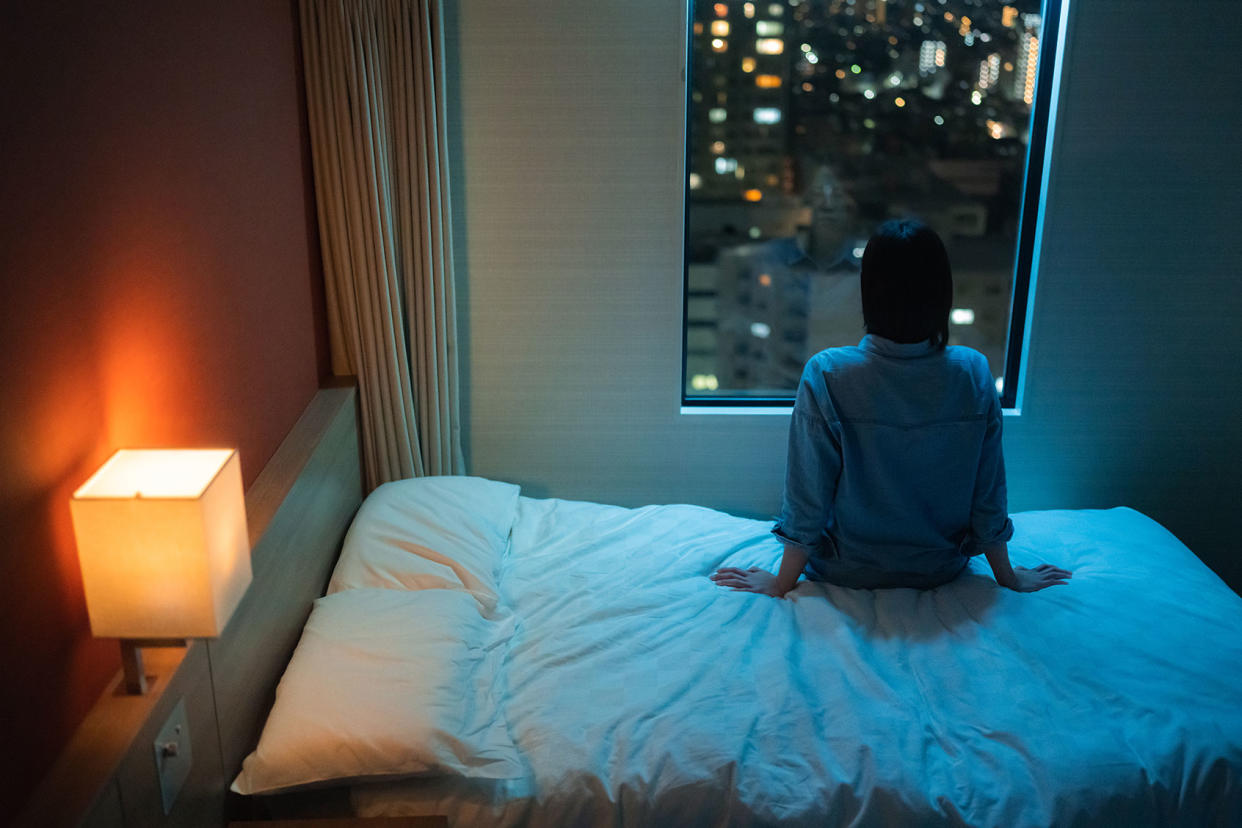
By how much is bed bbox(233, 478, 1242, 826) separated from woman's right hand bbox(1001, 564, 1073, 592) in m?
0.04

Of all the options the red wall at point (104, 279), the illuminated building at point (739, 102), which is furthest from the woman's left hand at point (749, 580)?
the illuminated building at point (739, 102)

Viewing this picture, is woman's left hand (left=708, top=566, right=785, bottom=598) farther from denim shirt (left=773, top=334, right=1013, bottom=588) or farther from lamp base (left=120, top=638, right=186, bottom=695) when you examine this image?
lamp base (left=120, top=638, right=186, bottom=695)

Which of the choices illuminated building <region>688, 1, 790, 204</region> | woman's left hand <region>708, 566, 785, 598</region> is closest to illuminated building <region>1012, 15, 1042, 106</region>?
illuminated building <region>688, 1, 790, 204</region>

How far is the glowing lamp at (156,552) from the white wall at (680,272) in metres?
1.79

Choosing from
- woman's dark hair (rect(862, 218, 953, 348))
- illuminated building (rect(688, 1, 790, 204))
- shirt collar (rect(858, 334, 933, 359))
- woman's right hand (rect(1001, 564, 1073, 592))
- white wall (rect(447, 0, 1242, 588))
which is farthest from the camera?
illuminated building (rect(688, 1, 790, 204))

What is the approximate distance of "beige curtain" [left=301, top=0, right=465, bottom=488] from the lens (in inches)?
102

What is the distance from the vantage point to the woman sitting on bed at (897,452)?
6.90ft

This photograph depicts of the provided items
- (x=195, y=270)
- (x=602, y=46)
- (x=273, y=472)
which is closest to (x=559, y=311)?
(x=602, y=46)

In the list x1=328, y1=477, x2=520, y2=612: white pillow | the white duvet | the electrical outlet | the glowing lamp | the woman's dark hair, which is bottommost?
the white duvet

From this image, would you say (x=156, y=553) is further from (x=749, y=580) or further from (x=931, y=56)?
(x=931, y=56)

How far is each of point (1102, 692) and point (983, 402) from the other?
25.0 inches

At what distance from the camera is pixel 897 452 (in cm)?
215

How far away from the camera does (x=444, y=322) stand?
9.37ft

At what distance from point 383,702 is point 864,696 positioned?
2.99ft
